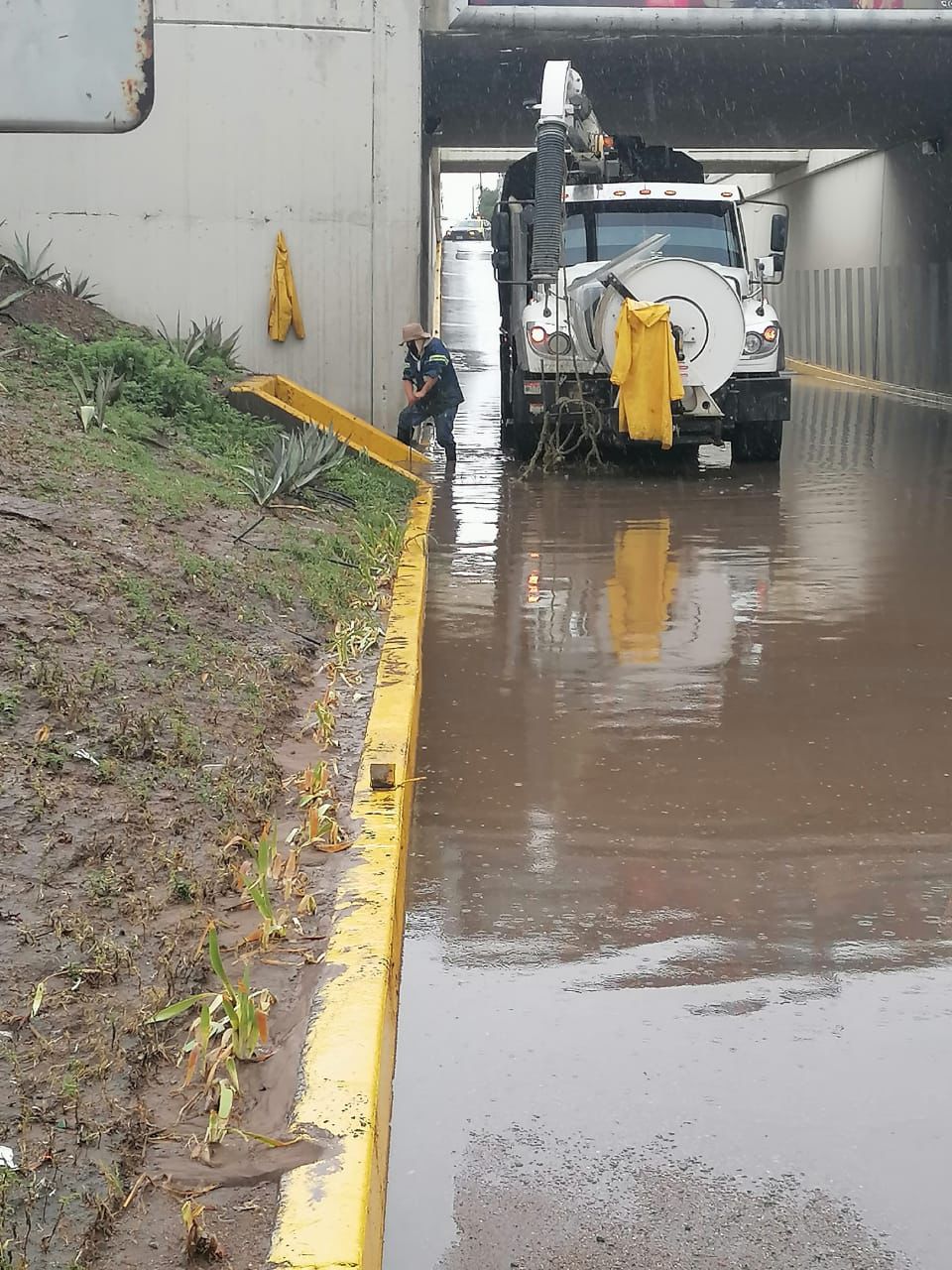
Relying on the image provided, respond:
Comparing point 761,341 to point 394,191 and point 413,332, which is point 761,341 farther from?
point 394,191

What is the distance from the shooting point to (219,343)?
1585cm

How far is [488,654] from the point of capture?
8375 mm

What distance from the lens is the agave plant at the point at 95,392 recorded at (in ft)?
32.9

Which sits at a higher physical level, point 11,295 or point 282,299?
point 282,299

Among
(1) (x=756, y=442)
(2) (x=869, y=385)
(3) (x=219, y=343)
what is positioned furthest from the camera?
(2) (x=869, y=385)

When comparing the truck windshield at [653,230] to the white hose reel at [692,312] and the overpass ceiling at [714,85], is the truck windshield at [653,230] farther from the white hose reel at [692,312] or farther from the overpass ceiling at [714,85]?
the overpass ceiling at [714,85]

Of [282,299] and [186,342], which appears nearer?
[186,342]

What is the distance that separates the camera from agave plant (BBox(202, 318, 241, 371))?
50.6ft

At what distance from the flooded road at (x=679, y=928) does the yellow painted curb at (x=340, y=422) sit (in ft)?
16.1

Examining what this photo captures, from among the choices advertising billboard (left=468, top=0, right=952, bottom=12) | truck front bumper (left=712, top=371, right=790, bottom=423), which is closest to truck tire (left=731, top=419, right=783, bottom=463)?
truck front bumper (left=712, top=371, right=790, bottom=423)

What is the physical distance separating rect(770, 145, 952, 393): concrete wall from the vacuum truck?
37.1ft

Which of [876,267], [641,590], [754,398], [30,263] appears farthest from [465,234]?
[641,590]

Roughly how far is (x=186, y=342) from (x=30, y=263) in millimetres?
1823

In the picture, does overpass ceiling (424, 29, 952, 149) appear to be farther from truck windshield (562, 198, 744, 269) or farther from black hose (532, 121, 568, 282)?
black hose (532, 121, 568, 282)
